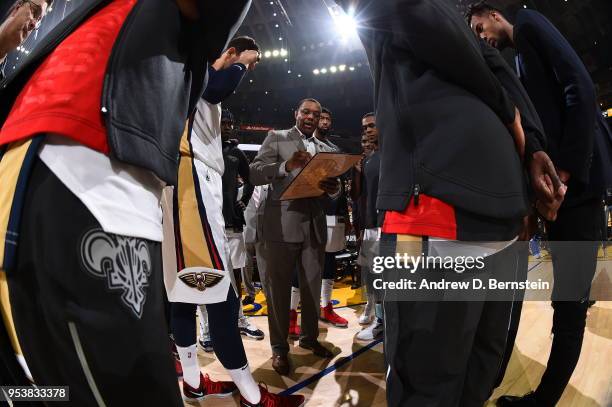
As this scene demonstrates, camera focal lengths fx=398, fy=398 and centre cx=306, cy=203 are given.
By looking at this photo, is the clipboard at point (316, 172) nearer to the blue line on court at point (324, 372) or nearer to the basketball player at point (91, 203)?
the blue line on court at point (324, 372)

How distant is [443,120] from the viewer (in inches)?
44.1

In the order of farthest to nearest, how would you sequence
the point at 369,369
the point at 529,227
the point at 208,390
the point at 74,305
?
the point at 369,369 < the point at 208,390 < the point at 529,227 < the point at 74,305

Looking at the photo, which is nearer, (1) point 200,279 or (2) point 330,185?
(1) point 200,279

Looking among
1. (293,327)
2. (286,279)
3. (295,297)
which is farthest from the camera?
(295,297)

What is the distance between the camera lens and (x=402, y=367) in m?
1.09

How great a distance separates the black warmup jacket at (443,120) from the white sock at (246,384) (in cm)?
134

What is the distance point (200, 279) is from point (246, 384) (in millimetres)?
641

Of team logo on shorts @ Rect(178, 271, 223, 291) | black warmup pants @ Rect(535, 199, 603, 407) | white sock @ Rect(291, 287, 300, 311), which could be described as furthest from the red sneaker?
black warmup pants @ Rect(535, 199, 603, 407)

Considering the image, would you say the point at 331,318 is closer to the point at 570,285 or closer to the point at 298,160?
the point at 298,160

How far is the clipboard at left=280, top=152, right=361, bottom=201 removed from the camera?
2465mm

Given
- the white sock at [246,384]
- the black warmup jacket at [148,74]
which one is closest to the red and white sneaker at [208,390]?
the white sock at [246,384]

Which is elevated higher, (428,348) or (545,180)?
(545,180)

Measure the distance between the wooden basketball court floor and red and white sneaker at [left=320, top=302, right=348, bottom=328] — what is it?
9 cm

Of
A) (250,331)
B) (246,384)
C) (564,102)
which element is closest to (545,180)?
(564,102)
